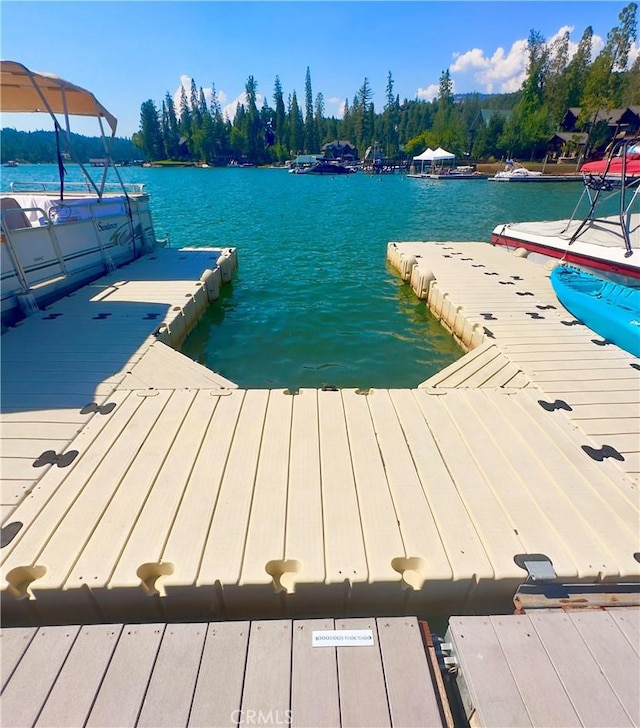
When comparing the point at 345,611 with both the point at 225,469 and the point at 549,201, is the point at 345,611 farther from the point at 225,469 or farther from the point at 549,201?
the point at 549,201

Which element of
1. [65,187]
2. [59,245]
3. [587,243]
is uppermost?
[65,187]

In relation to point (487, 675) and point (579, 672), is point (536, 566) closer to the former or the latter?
point (579, 672)

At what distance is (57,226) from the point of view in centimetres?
768

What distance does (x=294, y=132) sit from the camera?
102875 mm

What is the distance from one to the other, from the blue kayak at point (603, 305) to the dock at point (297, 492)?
500 mm

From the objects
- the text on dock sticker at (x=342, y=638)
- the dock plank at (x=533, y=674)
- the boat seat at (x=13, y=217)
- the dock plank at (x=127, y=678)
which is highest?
the boat seat at (x=13, y=217)

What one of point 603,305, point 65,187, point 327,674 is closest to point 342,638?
point 327,674

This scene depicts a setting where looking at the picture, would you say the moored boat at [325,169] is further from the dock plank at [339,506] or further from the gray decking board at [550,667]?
the gray decking board at [550,667]

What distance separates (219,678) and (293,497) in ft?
4.34

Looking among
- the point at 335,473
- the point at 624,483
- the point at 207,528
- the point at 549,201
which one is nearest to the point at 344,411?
the point at 335,473

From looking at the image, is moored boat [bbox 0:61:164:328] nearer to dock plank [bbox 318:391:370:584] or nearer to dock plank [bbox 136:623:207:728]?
dock plank [bbox 318:391:370:584]

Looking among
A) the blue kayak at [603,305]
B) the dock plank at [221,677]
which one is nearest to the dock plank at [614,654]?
the dock plank at [221,677]

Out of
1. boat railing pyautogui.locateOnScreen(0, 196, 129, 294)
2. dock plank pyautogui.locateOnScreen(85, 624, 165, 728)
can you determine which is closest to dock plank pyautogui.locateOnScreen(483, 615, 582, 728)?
dock plank pyautogui.locateOnScreen(85, 624, 165, 728)
